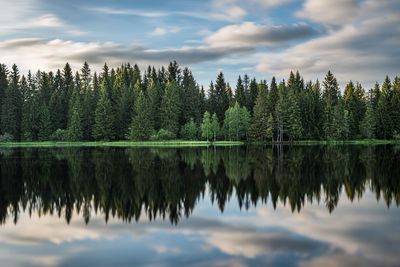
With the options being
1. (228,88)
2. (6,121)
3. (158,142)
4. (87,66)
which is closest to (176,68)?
(228,88)

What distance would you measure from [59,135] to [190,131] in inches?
1328

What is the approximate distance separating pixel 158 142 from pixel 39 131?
33810 millimetres

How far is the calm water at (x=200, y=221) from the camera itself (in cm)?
962

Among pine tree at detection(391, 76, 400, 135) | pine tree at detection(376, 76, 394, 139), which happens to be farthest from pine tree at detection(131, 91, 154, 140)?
pine tree at detection(391, 76, 400, 135)

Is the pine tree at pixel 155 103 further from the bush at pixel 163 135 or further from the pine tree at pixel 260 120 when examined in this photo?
the pine tree at pixel 260 120

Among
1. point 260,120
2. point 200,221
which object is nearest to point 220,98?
point 260,120

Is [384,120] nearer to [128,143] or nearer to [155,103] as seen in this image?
[155,103]

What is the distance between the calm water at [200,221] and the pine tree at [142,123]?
65.6m

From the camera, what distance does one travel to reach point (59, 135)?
300 ft

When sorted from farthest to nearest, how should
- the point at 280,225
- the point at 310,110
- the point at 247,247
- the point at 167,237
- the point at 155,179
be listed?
the point at 310,110, the point at 155,179, the point at 280,225, the point at 167,237, the point at 247,247

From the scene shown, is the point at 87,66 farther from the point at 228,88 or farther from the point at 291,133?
the point at 291,133

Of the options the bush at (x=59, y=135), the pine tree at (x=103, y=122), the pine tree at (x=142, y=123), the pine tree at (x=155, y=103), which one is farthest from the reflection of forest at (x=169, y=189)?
the pine tree at (x=155, y=103)

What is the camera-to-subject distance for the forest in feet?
297

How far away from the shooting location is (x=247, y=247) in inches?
404
